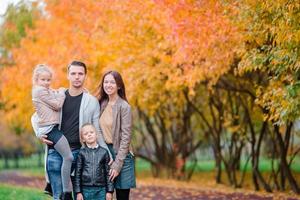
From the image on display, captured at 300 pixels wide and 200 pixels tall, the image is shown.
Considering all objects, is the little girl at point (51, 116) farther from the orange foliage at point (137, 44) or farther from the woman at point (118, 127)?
the orange foliage at point (137, 44)

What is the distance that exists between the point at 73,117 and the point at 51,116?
0.83ft

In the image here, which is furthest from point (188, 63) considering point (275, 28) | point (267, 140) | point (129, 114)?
point (267, 140)

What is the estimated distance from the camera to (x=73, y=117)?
7156mm

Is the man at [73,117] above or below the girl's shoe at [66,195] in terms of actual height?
above

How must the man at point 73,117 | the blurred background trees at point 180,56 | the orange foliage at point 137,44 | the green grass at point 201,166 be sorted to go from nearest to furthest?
the man at point 73,117 < the blurred background trees at point 180,56 < the orange foliage at point 137,44 < the green grass at point 201,166

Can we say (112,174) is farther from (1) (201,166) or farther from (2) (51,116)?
(1) (201,166)

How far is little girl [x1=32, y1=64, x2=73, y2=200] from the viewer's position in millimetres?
7023

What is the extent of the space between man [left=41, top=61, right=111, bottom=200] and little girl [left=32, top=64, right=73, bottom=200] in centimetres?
8

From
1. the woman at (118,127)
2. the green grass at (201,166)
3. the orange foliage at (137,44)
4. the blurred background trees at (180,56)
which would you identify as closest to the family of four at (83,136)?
the woman at (118,127)

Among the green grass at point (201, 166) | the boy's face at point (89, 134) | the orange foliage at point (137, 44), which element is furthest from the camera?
the green grass at point (201, 166)

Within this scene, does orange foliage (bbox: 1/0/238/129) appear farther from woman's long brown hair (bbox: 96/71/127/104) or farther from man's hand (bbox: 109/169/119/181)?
man's hand (bbox: 109/169/119/181)

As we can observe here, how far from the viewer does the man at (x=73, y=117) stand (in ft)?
23.4

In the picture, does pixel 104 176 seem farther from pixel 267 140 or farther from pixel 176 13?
pixel 267 140

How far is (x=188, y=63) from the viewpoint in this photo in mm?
15203
